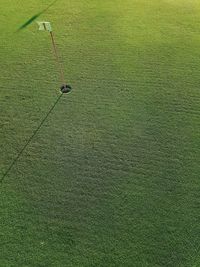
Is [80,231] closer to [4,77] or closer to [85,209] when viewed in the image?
[85,209]

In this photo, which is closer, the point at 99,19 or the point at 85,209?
the point at 85,209

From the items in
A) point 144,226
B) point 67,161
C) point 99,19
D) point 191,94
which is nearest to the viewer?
point 144,226

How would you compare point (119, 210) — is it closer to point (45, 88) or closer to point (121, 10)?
point (45, 88)

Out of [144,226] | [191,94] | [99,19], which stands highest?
[99,19]

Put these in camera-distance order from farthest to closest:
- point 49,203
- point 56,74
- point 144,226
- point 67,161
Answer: point 56,74
point 67,161
point 49,203
point 144,226

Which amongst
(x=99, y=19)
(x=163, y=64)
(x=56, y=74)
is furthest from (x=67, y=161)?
(x=99, y=19)

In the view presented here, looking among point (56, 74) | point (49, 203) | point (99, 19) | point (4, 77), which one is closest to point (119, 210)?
point (49, 203)

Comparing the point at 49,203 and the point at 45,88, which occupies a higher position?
the point at 45,88
